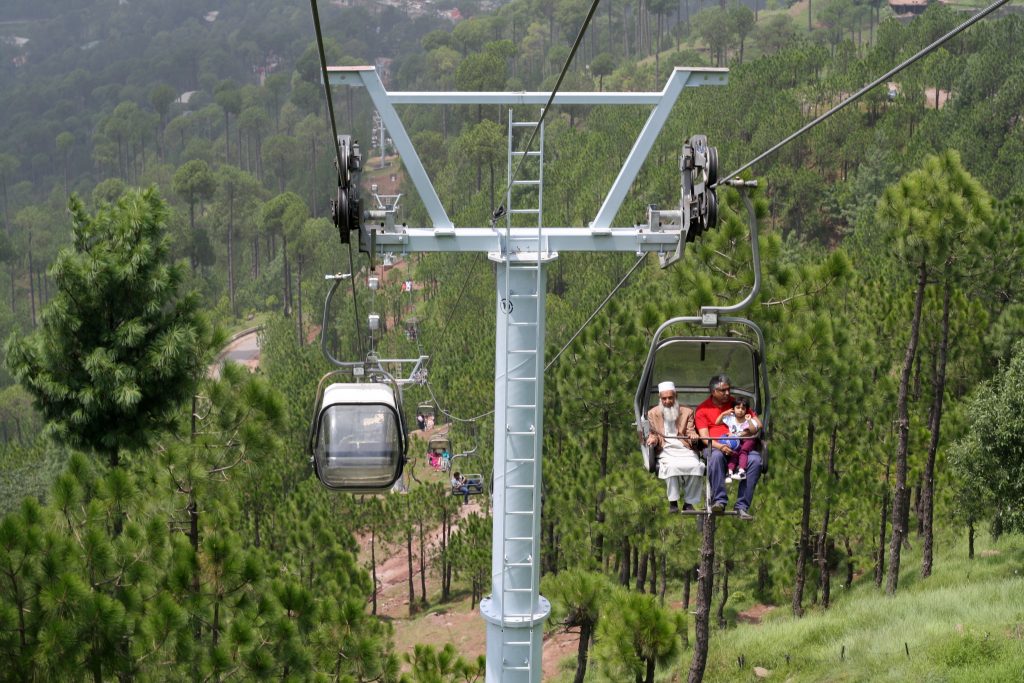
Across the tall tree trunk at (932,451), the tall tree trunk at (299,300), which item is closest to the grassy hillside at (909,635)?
the tall tree trunk at (932,451)

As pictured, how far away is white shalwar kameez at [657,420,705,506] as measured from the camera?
30.5ft

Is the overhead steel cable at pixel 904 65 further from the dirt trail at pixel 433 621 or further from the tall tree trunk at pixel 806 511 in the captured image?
the dirt trail at pixel 433 621

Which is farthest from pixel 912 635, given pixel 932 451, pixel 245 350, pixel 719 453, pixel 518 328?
pixel 245 350

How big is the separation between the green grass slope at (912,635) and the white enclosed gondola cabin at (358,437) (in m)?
7.20

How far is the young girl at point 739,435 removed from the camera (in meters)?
9.22

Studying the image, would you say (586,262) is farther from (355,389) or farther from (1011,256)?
(355,389)

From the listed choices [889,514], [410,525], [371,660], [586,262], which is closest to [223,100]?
[586,262]

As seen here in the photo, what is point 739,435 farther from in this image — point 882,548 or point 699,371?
point 882,548

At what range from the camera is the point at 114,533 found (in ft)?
44.8

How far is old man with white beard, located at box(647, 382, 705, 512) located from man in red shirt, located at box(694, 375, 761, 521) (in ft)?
0.38

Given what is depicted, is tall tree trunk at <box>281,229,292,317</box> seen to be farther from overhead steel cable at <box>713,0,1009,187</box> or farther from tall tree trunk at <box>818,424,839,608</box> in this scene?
overhead steel cable at <box>713,0,1009,187</box>

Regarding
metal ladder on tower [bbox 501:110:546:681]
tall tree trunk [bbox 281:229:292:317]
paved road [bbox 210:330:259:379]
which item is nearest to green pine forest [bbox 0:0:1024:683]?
metal ladder on tower [bbox 501:110:546:681]

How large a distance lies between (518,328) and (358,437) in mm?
1980

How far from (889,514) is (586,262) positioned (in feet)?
87.2
